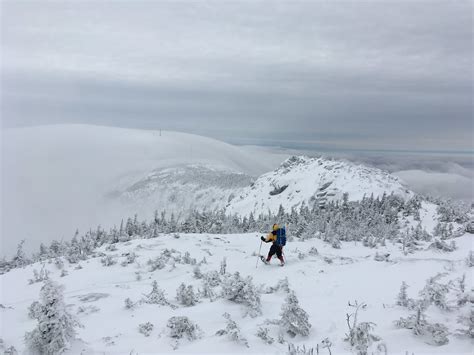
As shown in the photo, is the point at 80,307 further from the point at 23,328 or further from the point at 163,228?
the point at 163,228

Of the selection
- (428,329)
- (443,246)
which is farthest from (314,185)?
(428,329)

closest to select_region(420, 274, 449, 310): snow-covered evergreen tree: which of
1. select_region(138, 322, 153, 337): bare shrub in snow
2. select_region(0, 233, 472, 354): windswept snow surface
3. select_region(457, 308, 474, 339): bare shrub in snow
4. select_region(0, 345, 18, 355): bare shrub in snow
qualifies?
select_region(0, 233, 472, 354): windswept snow surface

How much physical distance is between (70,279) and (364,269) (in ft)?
36.5

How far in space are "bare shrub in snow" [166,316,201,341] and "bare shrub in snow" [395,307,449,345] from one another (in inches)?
171

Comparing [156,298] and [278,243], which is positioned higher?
[278,243]

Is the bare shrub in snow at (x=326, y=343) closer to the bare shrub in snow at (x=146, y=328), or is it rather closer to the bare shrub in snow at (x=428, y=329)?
the bare shrub in snow at (x=428, y=329)

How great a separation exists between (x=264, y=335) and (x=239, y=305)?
189 cm

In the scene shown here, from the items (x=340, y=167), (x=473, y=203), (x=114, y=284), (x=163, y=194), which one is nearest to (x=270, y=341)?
(x=114, y=284)

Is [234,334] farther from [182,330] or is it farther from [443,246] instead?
[443,246]

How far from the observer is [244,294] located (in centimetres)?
929

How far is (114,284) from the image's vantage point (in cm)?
1236

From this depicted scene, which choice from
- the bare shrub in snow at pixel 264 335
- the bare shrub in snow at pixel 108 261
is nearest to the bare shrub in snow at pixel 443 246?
the bare shrub in snow at pixel 264 335

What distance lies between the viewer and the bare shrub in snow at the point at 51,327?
21.5 feet

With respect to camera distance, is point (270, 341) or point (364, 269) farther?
point (364, 269)
